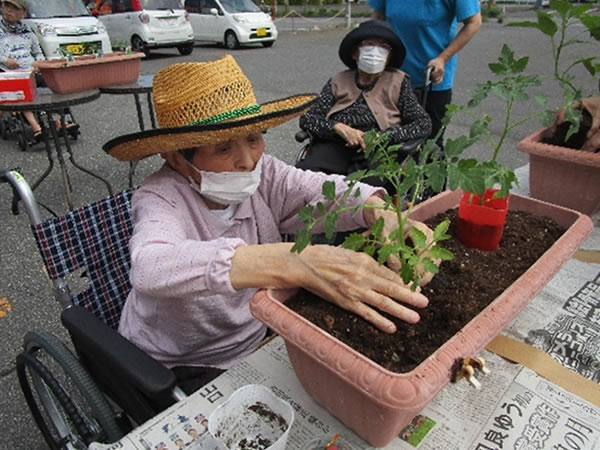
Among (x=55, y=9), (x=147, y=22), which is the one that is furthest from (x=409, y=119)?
(x=147, y=22)

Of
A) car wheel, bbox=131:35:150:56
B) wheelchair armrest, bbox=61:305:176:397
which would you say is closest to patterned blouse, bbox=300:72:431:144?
wheelchair armrest, bbox=61:305:176:397

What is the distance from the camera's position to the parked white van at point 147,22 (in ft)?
30.6

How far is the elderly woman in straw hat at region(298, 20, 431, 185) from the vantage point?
2.58m

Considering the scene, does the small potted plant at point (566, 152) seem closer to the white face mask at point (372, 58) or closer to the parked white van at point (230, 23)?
the white face mask at point (372, 58)

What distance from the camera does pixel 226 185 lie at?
1200 mm

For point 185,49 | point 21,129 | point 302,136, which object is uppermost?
A: point 302,136

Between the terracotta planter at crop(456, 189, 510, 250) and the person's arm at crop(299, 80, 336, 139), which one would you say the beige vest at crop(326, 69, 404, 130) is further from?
the terracotta planter at crop(456, 189, 510, 250)

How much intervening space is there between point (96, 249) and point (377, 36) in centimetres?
187

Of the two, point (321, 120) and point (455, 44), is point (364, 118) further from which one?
point (455, 44)

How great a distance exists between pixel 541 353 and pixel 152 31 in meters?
9.92

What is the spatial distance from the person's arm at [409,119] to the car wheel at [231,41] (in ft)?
30.1

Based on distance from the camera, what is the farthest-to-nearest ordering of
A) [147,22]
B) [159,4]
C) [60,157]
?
[159,4], [147,22], [60,157]

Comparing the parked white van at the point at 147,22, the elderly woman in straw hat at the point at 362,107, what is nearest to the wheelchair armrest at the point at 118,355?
the elderly woman in straw hat at the point at 362,107

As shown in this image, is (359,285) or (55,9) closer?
(359,285)
